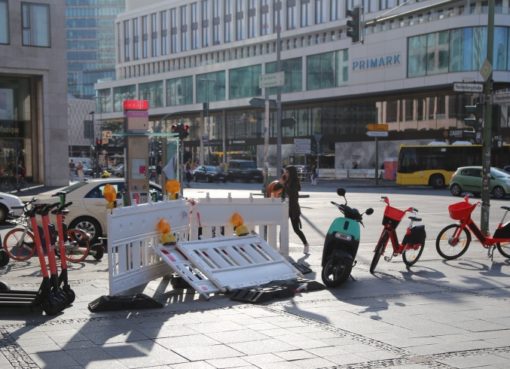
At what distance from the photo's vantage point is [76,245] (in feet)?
36.1

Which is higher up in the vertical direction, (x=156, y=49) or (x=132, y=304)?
(x=156, y=49)

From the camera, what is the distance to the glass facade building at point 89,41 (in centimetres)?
13912

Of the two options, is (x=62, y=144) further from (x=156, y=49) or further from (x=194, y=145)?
(x=156, y=49)

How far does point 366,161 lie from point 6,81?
1427 inches

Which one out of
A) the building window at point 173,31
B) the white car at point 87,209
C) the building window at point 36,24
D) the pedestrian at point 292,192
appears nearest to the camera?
the pedestrian at point 292,192

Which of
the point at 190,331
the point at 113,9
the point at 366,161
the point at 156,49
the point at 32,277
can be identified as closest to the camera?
the point at 190,331

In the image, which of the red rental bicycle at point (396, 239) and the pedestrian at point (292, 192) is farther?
the pedestrian at point (292, 192)

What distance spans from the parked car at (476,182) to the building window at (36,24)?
76.7ft

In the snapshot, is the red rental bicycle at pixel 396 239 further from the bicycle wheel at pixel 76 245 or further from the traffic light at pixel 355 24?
the traffic light at pixel 355 24

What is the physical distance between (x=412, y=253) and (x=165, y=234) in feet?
14.4

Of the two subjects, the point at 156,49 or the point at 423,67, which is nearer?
the point at 423,67

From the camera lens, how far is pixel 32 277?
9594mm

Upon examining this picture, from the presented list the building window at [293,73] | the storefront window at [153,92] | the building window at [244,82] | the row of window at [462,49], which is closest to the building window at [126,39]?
the storefront window at [153,92]

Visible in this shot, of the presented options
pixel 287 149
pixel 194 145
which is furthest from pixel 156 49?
pixel 287 149
